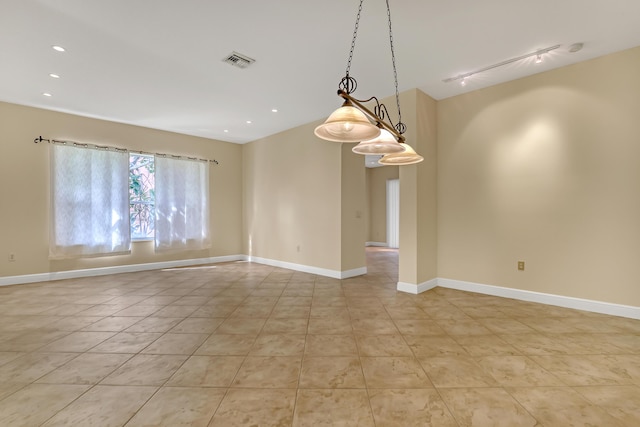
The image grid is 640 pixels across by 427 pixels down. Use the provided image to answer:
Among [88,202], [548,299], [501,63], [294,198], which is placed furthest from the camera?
[294,198]

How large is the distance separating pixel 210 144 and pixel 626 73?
7.14 metres

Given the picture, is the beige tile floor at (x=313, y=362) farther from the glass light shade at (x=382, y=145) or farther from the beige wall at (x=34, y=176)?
the glass light shade at (x=382, y=145)

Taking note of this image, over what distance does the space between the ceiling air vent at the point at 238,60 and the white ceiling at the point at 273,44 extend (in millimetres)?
71

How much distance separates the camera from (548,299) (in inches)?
141

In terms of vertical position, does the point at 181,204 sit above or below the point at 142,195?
below

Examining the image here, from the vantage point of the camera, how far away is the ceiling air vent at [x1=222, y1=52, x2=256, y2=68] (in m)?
3.19

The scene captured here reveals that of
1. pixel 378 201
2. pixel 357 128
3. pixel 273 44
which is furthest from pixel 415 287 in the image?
pixel 378 201

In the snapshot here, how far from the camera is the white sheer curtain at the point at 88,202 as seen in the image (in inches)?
194

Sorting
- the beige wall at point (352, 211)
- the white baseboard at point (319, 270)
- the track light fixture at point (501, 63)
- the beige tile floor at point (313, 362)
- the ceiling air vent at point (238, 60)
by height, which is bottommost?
the beige tile floor at point (313, 362)

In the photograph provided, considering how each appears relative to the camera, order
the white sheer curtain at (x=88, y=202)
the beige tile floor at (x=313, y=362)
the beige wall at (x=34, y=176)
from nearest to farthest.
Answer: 1. the beige tile floor at (x=313, y=362)
2. the beige wall at (x=34, y=176)
3. the white sheer curtain at (x=88, y=202)

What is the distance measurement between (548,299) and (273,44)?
14.8 ft

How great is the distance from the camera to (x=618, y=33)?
2850mm

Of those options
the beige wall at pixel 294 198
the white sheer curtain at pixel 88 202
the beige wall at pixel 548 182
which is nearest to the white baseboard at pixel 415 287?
the beige wall at pixel 548 182

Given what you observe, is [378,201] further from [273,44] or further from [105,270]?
[105,270]
